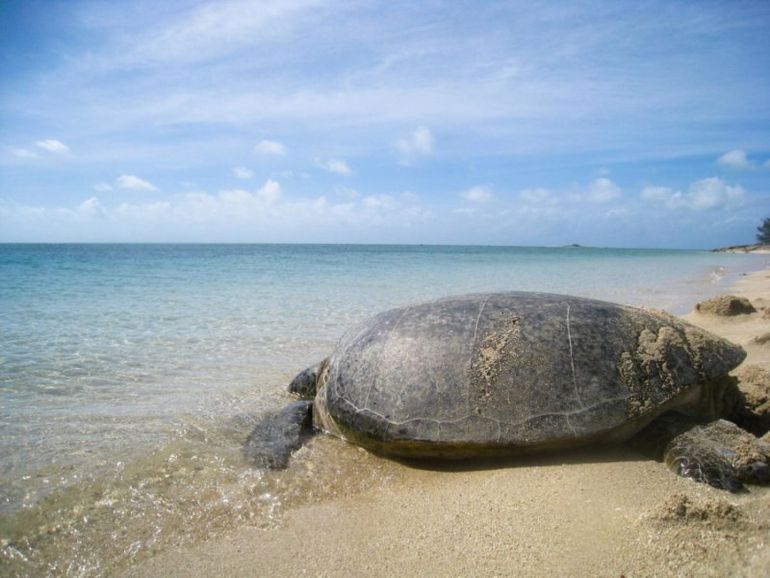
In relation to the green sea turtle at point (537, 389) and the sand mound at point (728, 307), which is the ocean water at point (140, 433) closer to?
the green sea turtle at point (537, 389)

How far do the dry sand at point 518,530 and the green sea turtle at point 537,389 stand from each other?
193 millimetres

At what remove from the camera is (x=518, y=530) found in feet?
7.98

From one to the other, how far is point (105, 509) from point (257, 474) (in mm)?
896

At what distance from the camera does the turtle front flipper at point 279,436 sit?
3.32 meters

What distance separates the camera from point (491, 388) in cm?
309

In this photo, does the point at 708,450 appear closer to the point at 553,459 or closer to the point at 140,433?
the point at 553,459

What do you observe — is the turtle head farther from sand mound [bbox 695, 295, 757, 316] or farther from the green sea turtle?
sand mound [bbox 695, 295, 757, 316]

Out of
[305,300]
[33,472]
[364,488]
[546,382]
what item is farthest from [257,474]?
[305,300]

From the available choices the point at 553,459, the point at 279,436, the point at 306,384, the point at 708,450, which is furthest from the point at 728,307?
the point at 279,436

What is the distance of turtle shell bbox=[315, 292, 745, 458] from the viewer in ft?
9.75

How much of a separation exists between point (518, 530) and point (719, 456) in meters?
Result: 1.31

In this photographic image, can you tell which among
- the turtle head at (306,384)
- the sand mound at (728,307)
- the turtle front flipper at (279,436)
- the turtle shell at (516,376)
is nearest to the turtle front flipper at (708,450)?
the turtle shell at (516,376)

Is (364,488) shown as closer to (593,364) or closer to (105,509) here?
(105,509)

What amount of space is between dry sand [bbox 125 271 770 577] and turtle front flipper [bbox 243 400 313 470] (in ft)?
2.01
